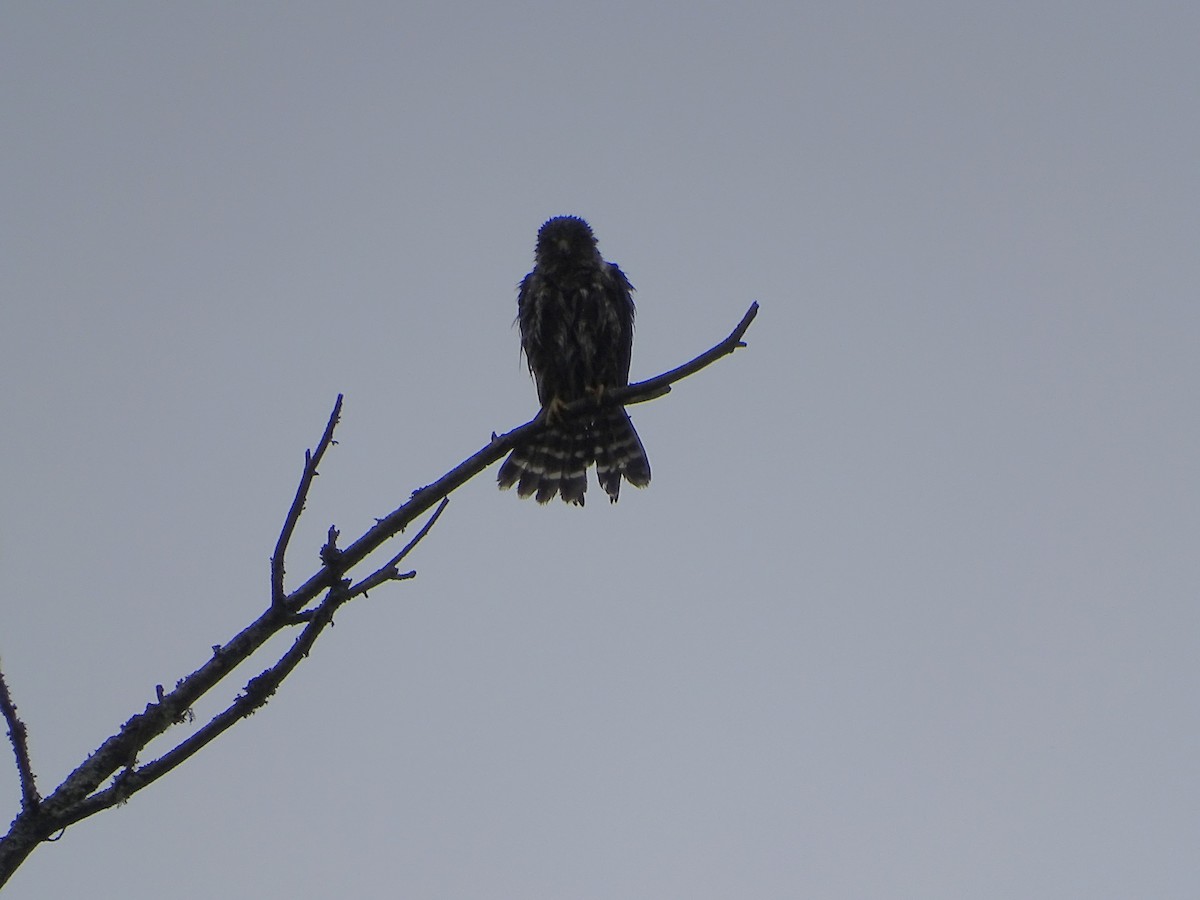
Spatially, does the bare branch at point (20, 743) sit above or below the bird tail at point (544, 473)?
below

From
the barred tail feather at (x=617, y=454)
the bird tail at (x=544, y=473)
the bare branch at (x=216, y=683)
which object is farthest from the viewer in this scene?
the barred tail feather at (x=617, y=454)

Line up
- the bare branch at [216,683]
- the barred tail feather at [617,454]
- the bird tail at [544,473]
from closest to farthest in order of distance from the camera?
the bare branch at [216,683] < the bird tail at [544,473] < the barred tail feather at [617,454]

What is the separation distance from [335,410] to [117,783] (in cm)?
118

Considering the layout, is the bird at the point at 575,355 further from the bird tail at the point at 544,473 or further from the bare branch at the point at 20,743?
the bare branch at the point at 20,743

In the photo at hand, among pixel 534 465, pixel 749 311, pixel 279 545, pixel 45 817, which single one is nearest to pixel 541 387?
pixel 534 465

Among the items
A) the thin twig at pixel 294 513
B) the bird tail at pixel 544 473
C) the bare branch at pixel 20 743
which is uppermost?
the bird tail at pixel 544 473

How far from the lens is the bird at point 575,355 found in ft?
22.9

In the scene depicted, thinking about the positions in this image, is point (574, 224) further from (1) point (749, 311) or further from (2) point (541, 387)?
(1) point (749, 311)

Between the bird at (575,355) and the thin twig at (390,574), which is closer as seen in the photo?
the thin twig at (390,574)

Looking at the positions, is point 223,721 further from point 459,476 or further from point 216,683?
point 459,476

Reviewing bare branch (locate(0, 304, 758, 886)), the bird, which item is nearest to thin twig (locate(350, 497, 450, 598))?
bare branch (locate(0, 304, 758, 886))

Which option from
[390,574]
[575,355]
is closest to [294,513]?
[390,574]

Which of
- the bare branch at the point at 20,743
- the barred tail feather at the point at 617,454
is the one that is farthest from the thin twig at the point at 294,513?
the barred tail feather at the point at 617,454

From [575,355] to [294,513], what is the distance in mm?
4530
